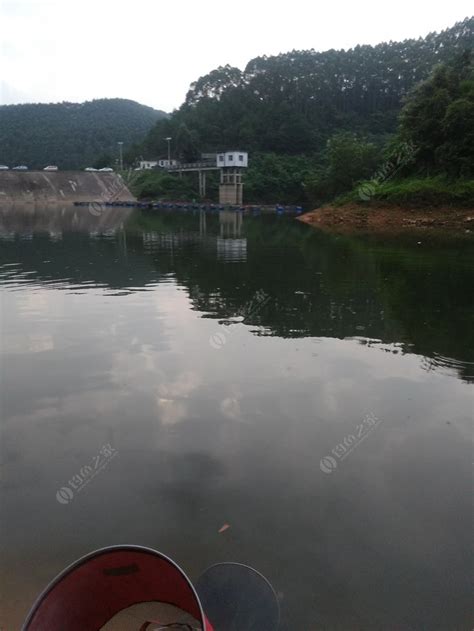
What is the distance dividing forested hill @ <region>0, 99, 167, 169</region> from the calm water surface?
116 metres

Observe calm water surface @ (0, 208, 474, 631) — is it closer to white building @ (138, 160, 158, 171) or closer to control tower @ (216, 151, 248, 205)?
control tower @ (216, 151, 248, 205)

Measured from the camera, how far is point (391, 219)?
139 ft

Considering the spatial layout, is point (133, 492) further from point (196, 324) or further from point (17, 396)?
point (196, 324)

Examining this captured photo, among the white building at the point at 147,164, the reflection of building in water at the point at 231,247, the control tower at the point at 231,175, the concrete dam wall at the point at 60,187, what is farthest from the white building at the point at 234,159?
the reflection of building in water at the point at 231,247

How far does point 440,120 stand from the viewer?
4412 centimetres

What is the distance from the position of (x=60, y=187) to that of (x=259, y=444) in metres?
90.4

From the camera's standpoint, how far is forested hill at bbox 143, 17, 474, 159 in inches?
3989

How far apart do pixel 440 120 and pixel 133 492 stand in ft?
156

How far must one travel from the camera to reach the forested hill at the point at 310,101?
10131cm

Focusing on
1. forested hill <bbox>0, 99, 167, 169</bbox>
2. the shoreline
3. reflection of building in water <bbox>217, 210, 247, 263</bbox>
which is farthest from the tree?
forested hill <bbox>0, 99, 167, 169</bbox>

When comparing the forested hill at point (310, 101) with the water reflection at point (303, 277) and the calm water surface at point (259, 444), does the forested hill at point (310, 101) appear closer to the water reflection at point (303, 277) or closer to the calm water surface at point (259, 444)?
the water reflection at point (303, 277)

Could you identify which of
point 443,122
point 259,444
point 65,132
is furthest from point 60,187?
point 259,444

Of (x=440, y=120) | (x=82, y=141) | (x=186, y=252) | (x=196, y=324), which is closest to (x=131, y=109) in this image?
(x=82, y=141)

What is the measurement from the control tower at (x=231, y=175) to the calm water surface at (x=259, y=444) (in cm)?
7307
